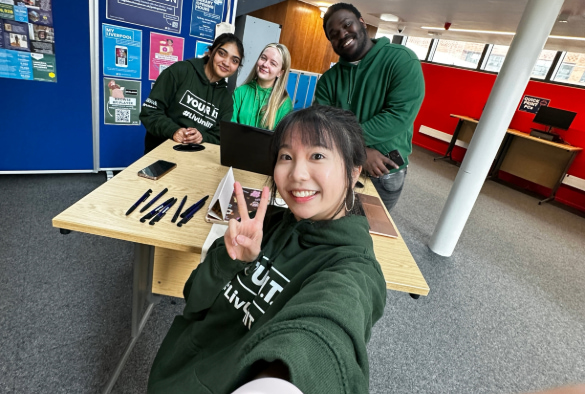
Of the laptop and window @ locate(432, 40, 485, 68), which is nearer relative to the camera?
the laptop

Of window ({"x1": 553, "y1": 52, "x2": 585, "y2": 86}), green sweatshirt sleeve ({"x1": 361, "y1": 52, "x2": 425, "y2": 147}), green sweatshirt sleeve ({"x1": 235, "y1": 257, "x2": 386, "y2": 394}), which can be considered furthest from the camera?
window ({"x1": 553, "y1": 52, "x2": 585, "y2": 86})

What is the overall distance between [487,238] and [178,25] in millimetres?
3753

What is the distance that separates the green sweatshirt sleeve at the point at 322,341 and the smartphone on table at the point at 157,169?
39.7 inches

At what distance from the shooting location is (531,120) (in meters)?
5.75

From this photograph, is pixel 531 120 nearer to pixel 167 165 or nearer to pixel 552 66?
pixel 552 66

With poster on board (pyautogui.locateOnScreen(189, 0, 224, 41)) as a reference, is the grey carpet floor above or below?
below

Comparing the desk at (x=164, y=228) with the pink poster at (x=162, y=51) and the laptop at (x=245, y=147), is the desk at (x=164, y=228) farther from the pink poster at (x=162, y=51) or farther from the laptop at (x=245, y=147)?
the pink poster at (x=162, y=51)

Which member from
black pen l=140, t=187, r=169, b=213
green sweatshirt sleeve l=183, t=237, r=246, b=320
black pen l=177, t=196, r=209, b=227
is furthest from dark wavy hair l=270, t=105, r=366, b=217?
black pen l=140, t=187, r=169, b=213

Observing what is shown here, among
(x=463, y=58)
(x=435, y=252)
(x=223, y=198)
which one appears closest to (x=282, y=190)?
(x=223, y=198)

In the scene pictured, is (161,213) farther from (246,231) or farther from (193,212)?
(246,231)

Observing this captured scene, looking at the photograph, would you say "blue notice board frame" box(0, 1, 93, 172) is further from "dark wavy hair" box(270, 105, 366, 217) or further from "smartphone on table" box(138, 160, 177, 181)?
"dark wavy hair" box(270, 105, 366, 217)

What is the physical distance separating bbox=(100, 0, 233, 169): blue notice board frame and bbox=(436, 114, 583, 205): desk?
4698mm

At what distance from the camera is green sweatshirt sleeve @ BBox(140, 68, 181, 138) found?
1.92m

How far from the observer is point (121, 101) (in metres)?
2.96
